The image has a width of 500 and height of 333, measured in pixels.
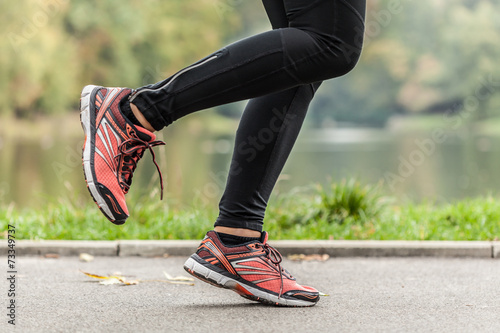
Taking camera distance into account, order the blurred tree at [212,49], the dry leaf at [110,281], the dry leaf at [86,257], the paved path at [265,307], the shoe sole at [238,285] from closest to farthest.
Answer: the paved path at [265,307] < the shoe sole at [238,285] < the dry leaf at [110,281] < the dry leaf at [86,257] < the blurred tree at [212,49]

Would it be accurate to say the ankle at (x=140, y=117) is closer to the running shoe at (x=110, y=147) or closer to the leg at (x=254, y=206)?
the running shoe at (x=110, y=147)

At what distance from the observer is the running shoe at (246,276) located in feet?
Answer: 6.43

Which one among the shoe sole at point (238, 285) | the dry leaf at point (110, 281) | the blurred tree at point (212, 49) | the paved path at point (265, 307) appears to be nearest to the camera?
the paved path at point (265, 307)

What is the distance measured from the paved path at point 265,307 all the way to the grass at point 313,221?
0.67 meters

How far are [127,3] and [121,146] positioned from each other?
37031 millimetres

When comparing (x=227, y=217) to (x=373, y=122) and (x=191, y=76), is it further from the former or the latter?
(x=373, y=122)

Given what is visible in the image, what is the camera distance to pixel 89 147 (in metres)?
1.76

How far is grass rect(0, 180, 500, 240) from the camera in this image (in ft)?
11.6

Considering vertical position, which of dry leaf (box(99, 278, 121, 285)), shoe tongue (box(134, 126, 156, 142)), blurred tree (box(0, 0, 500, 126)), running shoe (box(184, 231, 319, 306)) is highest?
blurred tree (box(0, 0, 500, 126))

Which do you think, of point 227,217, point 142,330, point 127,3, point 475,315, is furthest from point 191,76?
point 127,3

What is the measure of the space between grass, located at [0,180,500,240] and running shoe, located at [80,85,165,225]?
69.8 inches

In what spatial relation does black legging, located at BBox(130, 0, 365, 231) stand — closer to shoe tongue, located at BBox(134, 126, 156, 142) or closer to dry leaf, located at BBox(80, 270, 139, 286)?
shoe tongue, located at BBox(134, 126, 156, 142)

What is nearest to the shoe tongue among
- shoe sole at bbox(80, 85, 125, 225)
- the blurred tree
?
shoe sole at bbox(80, 85, 125, 225)

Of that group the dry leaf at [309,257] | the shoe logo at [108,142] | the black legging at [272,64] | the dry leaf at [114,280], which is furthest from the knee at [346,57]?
the dry leaf at [309,257]
